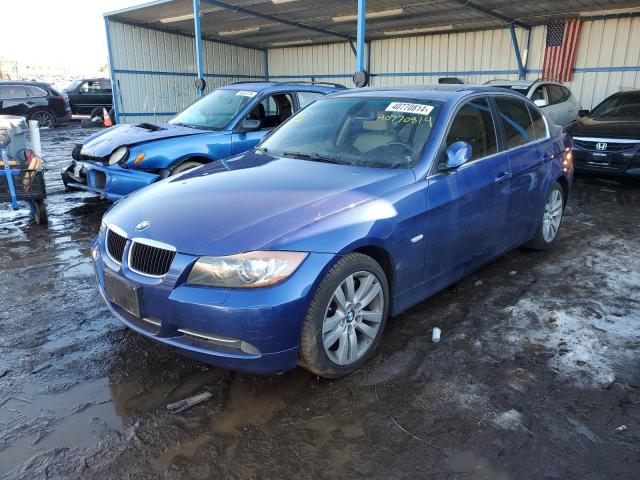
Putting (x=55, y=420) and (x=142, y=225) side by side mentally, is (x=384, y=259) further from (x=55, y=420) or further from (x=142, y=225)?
(x=55, y=420)

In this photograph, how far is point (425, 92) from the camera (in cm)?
398

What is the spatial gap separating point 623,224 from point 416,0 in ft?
26.6

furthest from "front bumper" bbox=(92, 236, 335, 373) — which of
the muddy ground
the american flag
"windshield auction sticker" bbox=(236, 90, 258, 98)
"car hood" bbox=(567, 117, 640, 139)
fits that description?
the american flag

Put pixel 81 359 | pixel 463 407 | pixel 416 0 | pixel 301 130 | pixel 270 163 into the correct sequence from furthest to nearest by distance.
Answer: pixel 416 0 < pixel 301 130 < pixel 270 163 < pixel 81 359 < pixel 463 407

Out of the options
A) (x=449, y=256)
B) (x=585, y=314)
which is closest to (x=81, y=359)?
(x=449, y=256)

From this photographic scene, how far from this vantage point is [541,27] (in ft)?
47.0

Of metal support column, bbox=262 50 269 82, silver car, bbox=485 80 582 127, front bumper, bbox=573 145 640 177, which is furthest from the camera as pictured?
metal support column, bbox=262 50 269 82

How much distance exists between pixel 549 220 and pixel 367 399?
325 cm

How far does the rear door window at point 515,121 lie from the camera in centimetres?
427

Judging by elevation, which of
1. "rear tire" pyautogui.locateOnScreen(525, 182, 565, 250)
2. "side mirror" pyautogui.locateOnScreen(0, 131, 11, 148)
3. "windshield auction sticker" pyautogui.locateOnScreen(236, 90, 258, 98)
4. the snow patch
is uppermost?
"windshield auction sticker" pyautogui.locateOnScreen(236, 90, 258, 98)

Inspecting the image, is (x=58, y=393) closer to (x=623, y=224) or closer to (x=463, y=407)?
(x=463, y=407)

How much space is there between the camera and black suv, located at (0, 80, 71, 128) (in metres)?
16.6

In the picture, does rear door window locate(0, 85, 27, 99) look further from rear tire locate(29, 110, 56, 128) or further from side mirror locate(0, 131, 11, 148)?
side mirror locate(0, 131, 11, 148)

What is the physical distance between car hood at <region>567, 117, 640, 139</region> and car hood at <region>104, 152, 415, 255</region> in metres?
6.37
